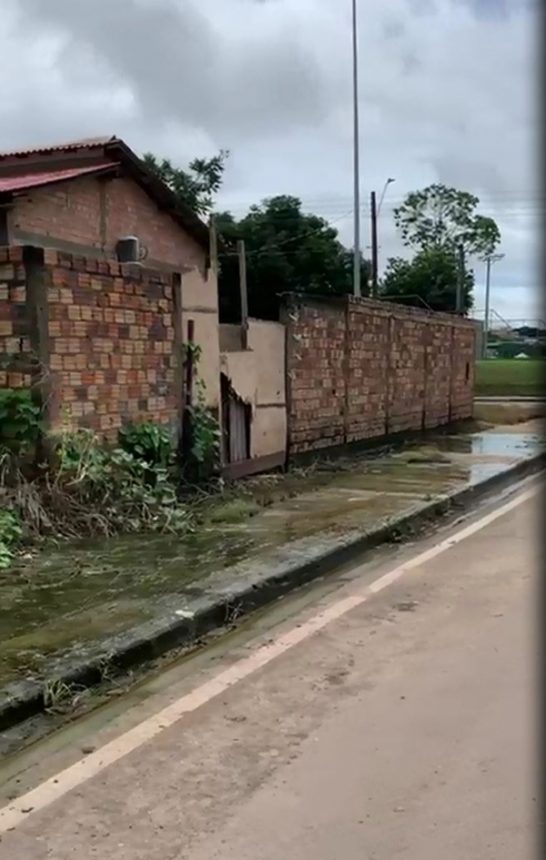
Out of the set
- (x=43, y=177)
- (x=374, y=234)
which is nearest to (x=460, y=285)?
(x=374, y=234)

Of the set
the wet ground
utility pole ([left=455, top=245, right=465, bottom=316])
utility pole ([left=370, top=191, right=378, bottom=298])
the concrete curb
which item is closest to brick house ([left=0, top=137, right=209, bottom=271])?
the wet ground

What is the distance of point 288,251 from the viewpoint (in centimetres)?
3819

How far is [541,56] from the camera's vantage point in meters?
2.03

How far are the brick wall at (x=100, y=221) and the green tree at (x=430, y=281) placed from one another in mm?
40569

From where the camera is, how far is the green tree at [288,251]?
36.8m

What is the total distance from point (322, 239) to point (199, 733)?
121ft

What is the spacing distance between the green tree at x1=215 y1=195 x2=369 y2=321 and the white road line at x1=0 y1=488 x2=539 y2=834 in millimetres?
27896

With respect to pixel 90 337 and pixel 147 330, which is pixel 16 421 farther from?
pixel 147 330

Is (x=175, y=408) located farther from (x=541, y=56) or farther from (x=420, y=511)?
(x=541, y=56)

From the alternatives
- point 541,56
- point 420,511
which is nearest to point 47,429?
point 420,511

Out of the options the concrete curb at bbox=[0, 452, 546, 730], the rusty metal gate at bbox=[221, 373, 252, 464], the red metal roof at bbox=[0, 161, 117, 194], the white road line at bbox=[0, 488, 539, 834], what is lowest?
the white road line at bbox=[0, 488, 539, 834]

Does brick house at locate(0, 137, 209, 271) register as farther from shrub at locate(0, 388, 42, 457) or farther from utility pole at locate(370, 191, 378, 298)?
utility pole at locate(370, 191, 378, 298)

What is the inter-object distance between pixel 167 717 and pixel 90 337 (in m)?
4.72

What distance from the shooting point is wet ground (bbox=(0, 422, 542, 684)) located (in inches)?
215
